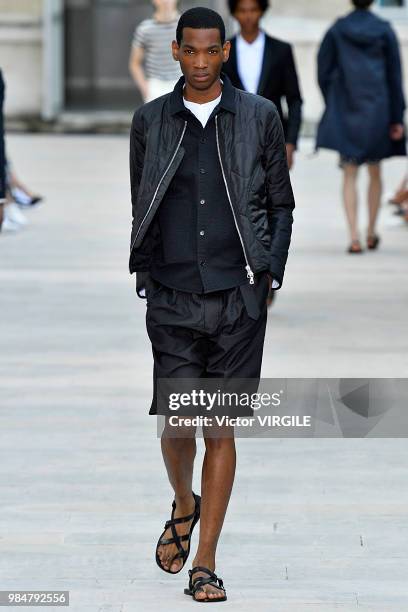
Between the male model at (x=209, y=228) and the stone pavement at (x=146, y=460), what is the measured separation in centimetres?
39

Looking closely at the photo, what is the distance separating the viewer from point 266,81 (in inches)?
380

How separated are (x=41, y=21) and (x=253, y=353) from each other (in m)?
16.4

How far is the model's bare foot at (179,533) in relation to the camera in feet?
18.1

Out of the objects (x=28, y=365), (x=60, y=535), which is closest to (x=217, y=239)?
(x=60, y=535)

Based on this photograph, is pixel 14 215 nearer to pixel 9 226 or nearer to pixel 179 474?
pixel 9 226

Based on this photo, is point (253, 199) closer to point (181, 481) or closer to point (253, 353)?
point (253, 353)

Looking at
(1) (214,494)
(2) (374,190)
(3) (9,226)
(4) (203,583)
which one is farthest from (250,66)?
(4) (203,583)

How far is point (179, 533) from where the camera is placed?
5.56 m

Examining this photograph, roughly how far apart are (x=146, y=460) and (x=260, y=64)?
3.33 m

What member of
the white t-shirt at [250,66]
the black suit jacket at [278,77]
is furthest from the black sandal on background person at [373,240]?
the white t-shirt at [250,66]

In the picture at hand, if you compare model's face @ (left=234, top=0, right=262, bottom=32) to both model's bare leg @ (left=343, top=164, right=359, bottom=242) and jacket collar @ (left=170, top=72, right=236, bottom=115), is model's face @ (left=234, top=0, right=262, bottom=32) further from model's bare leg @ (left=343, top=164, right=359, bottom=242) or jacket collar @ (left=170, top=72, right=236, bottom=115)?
jacket collar @ (left=170, top=72, right=236, bottom=115)

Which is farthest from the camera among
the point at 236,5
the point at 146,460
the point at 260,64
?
the point at 260,64

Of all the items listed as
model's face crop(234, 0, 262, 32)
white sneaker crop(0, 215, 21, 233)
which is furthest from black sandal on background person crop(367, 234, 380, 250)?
model's face crop(234, 0, 262, 32)

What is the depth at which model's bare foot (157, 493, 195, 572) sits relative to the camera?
5512 millimetres
